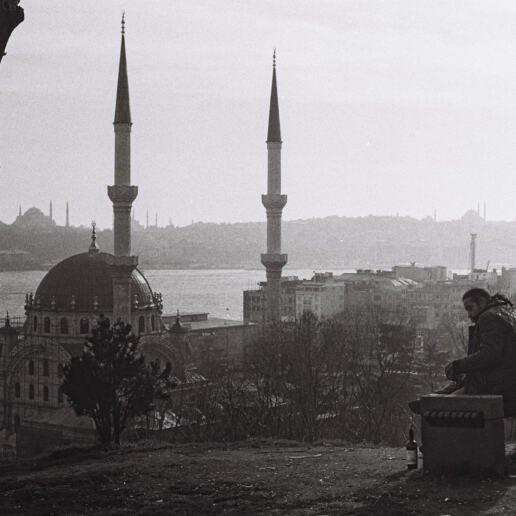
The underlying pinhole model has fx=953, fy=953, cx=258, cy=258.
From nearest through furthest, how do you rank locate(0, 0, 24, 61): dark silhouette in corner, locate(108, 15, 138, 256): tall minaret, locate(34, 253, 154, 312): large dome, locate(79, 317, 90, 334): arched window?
locate(0, 0, 24, 61): dark silhouette in corner → locate(108, 15, 138, 256): tall minaret → locate(79, 317, 90, 334): arched window → locate(34, 253, 154, 312): large dome

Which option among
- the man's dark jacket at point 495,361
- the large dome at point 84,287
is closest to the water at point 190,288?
the large dome at point 84,287

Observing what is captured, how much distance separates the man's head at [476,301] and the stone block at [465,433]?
64 cm

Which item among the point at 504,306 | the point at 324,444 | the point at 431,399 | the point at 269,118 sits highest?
the point at 269,118

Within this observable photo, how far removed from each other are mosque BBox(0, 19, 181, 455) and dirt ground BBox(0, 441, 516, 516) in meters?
18.7

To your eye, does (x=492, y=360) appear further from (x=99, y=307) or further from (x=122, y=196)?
(x=99, y=307)

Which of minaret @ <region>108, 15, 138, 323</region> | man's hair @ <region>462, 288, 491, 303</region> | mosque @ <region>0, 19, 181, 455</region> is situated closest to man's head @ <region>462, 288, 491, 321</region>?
man's hair @ <region>462, 288, 491, 303</region>

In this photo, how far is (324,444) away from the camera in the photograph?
8.98m

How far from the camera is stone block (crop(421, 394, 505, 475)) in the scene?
5410mm

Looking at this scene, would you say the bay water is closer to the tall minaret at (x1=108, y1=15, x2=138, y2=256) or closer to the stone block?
the tall minaret at (x1=108, y1=15, x2=138, y2=256)

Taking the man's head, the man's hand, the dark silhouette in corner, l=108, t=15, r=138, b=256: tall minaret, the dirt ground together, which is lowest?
the dirt ground

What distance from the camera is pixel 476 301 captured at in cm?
589

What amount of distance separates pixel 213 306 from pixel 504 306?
87943 mm

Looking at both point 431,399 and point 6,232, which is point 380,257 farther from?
point 431,399

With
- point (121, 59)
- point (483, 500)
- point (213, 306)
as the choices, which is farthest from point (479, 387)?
point (213, 306)
